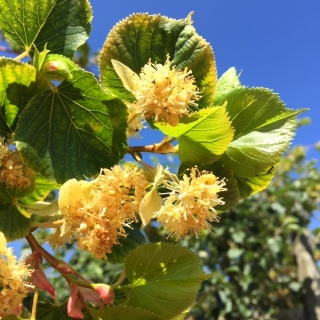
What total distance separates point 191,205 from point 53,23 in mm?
333

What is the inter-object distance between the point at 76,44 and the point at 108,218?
27cm

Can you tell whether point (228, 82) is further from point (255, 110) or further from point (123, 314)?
point (123, 314)

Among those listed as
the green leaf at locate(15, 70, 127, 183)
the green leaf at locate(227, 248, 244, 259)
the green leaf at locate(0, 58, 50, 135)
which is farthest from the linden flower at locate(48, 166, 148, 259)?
the green leaf at locate(227, 248, 244, 259)

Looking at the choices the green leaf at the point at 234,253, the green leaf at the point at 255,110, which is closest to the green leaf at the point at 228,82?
the green leaf at the point at 255,110

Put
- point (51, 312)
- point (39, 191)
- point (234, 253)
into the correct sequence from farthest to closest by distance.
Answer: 1. point (234, 253)
2. point (39, 191)
3. point (51, 312)

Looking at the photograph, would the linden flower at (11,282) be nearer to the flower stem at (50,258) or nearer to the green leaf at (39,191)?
the flower stem at (50,258)

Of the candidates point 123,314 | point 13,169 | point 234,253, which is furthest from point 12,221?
point 234,253

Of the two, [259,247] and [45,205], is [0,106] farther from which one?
[259,247]

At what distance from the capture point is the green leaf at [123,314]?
54 centimetres

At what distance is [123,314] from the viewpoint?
1.79 feet

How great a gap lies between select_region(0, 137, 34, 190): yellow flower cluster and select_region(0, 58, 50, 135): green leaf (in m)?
0.04

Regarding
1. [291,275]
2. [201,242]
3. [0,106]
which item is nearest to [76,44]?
[0,106]

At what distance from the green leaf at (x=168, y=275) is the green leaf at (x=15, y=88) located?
25 centimetres

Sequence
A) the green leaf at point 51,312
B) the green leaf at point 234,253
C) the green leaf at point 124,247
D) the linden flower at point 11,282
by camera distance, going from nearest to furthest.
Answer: the linden flower at point 11,282 → the green leaf at point 51,312 → the green leaf at point 124,247 → the green leaf at point 234,253
